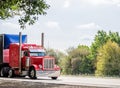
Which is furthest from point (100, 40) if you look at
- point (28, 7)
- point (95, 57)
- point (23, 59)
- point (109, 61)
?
point (28, 7)

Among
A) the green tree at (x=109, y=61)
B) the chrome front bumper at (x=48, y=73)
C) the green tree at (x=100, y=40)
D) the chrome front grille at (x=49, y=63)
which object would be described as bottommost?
the chrome front bumper at (x=48, y=73)

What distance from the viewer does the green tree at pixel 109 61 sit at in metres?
121

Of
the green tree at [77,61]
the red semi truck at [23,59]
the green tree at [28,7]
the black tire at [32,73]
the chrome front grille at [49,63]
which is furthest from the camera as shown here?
the green tree at [77,61]

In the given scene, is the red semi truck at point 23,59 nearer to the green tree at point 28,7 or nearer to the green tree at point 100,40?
the green tree at point 28,7

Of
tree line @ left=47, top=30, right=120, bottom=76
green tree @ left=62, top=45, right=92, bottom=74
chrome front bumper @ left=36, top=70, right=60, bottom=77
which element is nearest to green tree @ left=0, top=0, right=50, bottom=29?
chrome front bumper @ left=36, top=70, right=60, bottom=77

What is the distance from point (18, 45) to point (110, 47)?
90.4 metres

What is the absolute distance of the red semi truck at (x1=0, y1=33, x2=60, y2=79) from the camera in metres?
33.8

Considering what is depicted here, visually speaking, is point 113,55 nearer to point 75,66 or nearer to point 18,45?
point 75,66

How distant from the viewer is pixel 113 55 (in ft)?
404

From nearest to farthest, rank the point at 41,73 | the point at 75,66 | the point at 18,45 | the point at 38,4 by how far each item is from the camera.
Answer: the point at 38,4
the point at 41,73
the point at 18,45
the point at 75,66

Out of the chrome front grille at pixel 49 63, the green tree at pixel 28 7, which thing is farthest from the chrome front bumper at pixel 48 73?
the green tree at pixel 28 7

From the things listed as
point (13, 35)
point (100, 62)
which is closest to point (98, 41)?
point (100, 62)

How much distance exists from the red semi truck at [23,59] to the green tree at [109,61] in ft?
276

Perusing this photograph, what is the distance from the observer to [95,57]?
462 feet
